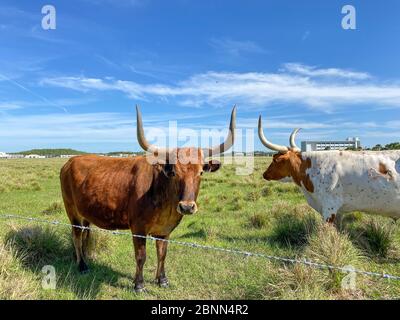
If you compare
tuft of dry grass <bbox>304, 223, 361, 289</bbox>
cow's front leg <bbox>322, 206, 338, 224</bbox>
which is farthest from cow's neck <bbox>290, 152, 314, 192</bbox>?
tuft of dry grass <bbox>304, 223, 361, 289</bbox>

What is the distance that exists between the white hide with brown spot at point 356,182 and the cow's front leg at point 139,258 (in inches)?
136

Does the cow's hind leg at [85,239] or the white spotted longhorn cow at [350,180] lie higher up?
the white spotted longhorn cow at [350,180]

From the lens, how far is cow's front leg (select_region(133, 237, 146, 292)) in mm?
5062

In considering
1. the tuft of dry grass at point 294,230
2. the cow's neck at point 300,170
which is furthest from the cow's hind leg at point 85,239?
the cow's neck at point 300,170

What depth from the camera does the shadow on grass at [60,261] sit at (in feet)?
17.7

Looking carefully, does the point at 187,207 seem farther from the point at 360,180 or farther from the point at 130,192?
the point at 360,180

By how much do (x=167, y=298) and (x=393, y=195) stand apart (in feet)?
13.6

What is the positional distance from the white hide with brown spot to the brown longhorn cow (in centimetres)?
273

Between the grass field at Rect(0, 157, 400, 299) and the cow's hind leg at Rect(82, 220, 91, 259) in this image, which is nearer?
the grass field at Rect(0, 157, 400, 299)

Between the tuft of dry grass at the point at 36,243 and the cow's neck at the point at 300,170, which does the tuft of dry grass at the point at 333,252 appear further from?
the tuft of dry grass at the point at 36,243

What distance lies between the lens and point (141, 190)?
16.8 feet

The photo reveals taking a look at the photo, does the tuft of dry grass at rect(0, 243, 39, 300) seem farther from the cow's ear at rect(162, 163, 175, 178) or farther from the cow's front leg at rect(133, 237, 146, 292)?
the cow's ear at rect(162, 163, 175, 178)
